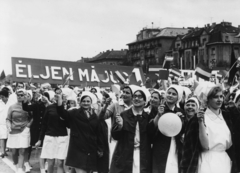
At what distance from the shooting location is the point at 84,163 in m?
6.68

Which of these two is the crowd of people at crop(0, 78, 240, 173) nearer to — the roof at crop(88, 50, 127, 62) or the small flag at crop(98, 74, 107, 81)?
the small flag at crop(98, 74, 107, 81)

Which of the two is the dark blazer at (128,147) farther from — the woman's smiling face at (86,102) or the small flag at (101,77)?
the small flag at (101,77)

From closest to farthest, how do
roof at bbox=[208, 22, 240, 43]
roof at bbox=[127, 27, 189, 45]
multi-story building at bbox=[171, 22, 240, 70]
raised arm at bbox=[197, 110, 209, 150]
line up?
raised arm at bbox=[197, 110, 209, 150]
multi-story building at bbox=[171, 22, 240, 70]
roof at bbox=[208, 22, 240, 43]
roof at bbox=[127, 27, 189, 45]

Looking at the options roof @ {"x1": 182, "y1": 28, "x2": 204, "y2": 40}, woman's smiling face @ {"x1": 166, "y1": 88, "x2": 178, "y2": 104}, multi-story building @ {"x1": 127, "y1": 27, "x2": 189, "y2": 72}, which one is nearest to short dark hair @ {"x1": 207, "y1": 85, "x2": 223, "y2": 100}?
woman's smiling face @ {"x1": 166, "y1": 88, "x2": 178, "y2": 104}

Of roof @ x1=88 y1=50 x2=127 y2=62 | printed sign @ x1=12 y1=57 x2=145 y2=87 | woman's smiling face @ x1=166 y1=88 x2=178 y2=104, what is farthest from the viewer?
roof @ x1=88 y1=50 x2=127 y2=62

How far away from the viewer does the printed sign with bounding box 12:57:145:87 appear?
16.4 meters

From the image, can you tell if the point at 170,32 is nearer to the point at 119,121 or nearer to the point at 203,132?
the point at 119,121

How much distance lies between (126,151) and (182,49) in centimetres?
9475

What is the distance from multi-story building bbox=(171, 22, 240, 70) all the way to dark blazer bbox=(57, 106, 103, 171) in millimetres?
72800

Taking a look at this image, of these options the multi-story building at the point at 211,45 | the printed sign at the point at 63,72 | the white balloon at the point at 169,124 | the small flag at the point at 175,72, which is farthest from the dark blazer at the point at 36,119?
the multi-story building at the point at 211,45

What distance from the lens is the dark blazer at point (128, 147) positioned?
547 centimetres

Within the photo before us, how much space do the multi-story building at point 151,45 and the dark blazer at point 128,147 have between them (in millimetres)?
98622

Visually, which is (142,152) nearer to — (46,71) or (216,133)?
(216,133)

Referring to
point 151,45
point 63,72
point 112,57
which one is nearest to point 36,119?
point 63,72
